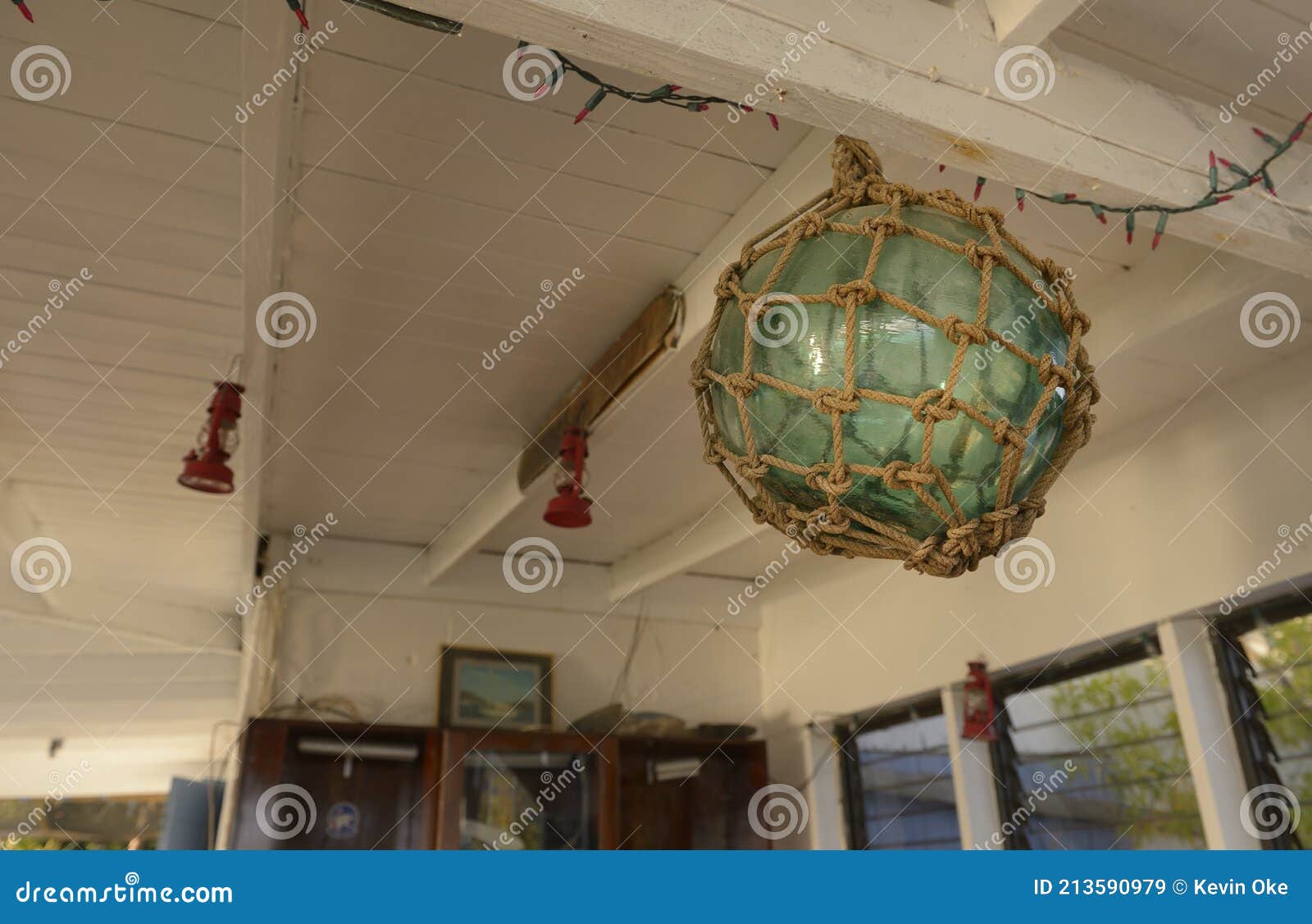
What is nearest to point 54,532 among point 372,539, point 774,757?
point 372,539

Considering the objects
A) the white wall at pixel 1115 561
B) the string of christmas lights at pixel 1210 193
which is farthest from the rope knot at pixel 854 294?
the white wall at pixel 1115 561

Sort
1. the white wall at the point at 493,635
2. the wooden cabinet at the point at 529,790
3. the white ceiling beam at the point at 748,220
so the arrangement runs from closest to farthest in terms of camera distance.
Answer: the white ceiling beam at the point at 748,220 < the wooden cabinet at the point at 529,790 < the white wall at the point at 493,635

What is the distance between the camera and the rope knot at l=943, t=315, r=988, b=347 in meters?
0.92

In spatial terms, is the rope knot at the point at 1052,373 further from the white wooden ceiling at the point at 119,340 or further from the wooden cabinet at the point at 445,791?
the wooden cabinet at the point at 445,791

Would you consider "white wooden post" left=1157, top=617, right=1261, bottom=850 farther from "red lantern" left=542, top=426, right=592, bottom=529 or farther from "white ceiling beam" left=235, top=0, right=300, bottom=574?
"white ceiling beam" left=235, top=0, right=300, bottom=574

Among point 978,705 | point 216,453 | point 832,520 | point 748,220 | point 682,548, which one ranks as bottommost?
point 832,520

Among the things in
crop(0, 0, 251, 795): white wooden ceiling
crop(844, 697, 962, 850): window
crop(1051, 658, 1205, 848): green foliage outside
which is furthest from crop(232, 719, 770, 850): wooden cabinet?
crop(1051, 658, 1205, 848): green foliage outside

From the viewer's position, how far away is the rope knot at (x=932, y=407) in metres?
0.90

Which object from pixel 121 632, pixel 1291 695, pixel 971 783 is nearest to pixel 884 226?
pixel 1291 695

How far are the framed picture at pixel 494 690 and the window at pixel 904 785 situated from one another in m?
1.37

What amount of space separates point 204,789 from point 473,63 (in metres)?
7.55

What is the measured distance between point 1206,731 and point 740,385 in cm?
246

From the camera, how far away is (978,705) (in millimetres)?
3717

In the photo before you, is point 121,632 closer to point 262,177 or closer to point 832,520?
point 262,177
